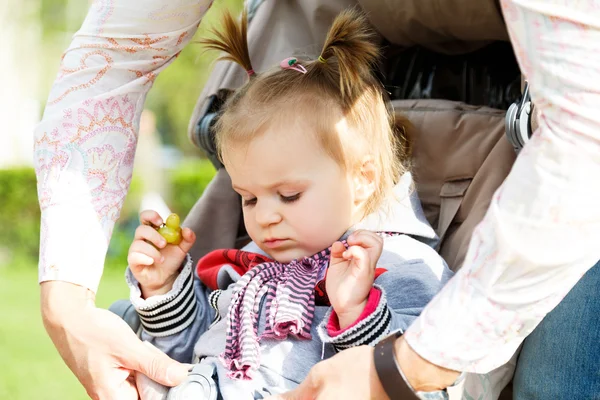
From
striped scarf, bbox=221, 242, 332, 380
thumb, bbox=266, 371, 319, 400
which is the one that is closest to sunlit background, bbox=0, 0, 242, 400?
striped scarf, bbox=221, 242, 332, 380

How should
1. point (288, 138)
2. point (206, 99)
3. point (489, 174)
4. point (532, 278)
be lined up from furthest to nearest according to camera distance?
point (206, 99)
point (489, 174)
point (288, 138)
point (532, 278)

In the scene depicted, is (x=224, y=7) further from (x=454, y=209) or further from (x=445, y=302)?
(x=445, y=302)

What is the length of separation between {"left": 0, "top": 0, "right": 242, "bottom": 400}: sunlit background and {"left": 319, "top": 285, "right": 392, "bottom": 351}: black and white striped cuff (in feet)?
2.63

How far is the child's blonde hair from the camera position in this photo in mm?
1691

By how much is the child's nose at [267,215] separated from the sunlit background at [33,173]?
46cm

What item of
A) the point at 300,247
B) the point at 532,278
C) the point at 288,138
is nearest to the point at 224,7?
the point at 288,138

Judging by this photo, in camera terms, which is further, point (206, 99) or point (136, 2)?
point (206, 99)

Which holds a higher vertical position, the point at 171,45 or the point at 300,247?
the point at 171,45

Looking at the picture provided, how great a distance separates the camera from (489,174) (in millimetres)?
1764

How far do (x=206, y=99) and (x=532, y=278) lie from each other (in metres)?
1.21

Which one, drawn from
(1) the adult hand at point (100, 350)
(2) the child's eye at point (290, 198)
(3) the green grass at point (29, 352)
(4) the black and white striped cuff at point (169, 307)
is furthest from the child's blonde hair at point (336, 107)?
(3) the green grass at point (29, 352)

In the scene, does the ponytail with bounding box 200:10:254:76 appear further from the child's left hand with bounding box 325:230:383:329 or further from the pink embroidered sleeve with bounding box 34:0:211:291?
the child's left hand with bounding box 325:230:383:329

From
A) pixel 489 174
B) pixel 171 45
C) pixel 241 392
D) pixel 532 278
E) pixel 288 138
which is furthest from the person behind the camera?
pixel 171 45

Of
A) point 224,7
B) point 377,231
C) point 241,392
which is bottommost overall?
point 241,392
